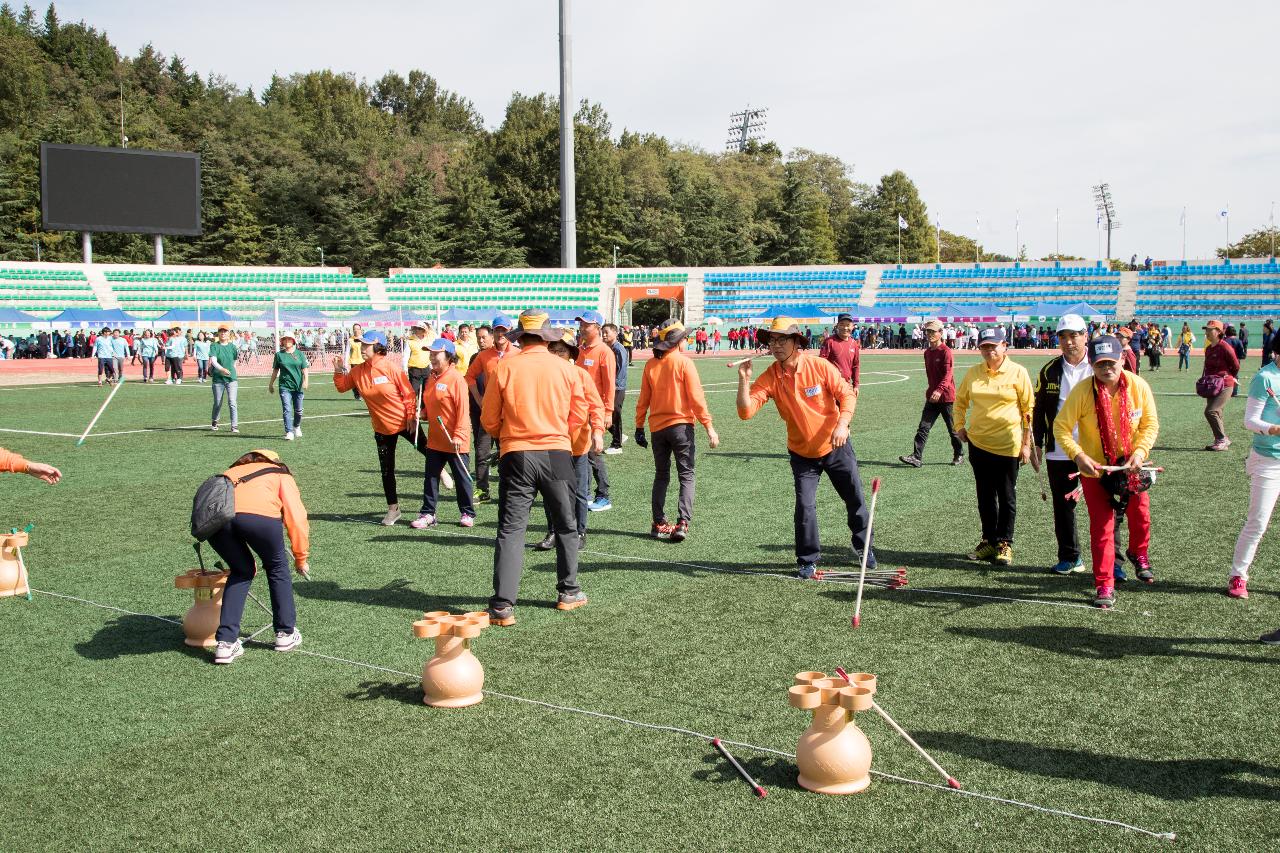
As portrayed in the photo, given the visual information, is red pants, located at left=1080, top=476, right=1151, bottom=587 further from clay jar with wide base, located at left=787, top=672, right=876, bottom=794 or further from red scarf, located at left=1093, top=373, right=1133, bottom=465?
clay jar with wide base, located at left=787, top=672, right=876, bottom=794

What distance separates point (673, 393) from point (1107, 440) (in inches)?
156

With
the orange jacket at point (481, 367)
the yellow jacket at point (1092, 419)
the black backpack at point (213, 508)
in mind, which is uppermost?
the orange jacket at point (481, 367)

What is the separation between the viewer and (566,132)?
4562 centimetres

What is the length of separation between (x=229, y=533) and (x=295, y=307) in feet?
171

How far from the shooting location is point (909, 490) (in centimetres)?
1238

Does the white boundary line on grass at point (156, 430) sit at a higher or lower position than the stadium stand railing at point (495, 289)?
lower

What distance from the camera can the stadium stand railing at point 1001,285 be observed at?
62969 millimetres

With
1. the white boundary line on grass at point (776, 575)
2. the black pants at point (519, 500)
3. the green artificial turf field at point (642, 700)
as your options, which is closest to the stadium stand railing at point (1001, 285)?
the green artificial turf field at point (642, 700)

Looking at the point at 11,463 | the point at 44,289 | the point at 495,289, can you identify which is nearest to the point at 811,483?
the point at 11,463

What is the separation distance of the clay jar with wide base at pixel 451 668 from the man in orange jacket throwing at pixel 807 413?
128 inches

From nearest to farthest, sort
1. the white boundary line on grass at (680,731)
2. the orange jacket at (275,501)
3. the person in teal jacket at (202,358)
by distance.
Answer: the white boundary line on grass at (680,731), the orange jacket at (275,501), the person in teal jacket at (202,358)

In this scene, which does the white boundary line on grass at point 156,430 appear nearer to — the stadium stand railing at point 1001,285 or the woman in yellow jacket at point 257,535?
the woman in yellow jacket at point 257,535

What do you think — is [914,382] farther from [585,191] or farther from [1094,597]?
[585,191]

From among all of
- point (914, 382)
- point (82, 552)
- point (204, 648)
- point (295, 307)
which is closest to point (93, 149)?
point (295, 307)
